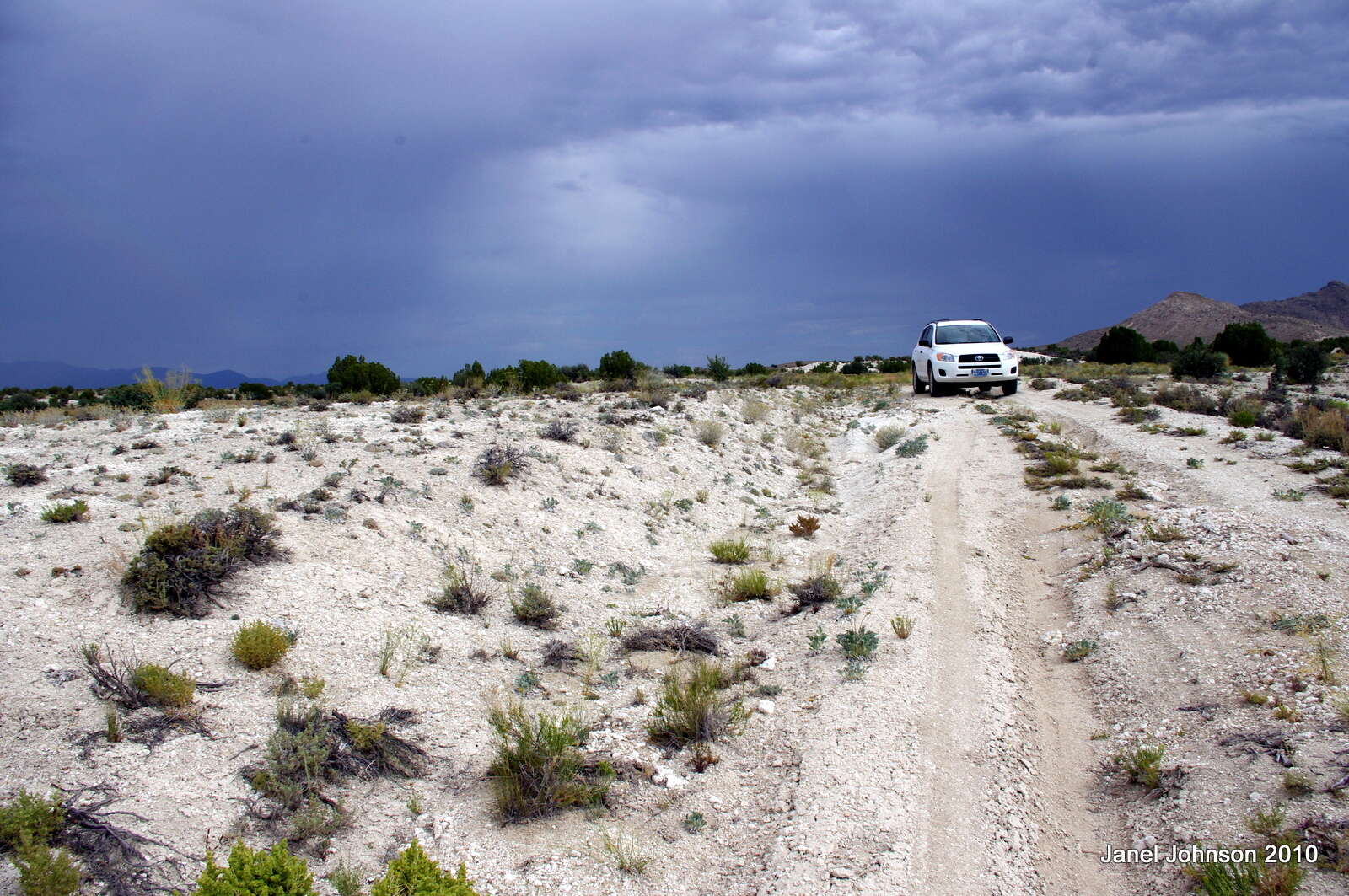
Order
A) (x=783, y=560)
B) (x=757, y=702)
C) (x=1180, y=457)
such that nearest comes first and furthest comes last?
(x=757, y=702) → (x=783, y=560) → (x=1180, y=457)

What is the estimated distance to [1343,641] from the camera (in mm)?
4809

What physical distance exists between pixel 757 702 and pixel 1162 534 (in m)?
4.99

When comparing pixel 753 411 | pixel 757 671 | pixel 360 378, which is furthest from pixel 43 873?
pixel 360 378

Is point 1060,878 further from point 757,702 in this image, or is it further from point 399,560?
point 399,560

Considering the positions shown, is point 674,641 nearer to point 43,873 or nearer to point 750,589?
point 750,589

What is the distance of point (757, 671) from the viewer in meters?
5.93

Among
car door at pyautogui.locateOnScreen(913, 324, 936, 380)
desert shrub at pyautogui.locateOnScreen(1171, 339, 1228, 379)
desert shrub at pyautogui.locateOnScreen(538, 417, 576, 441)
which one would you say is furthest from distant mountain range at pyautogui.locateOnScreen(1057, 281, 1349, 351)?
desert shrub at pyautogui.locateOnScreen(538, 417, 576, 441)

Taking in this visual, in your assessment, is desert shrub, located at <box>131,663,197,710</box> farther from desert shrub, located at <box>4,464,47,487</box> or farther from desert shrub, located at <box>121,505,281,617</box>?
desert shrub, located at <box>4,464,47,487</box>

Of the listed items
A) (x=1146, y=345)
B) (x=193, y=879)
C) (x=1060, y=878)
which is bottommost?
(x=1060, y=878)

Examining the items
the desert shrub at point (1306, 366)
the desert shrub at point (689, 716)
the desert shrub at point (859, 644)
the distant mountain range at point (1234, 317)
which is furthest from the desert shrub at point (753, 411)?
the distant mountain range at point (1234, 317)

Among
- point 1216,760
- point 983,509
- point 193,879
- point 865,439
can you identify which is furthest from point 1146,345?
point 193,879

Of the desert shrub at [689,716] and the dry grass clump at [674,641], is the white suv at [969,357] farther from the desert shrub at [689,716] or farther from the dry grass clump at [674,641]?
the desert shrub at [689,716]

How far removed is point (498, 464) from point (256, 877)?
707 cm

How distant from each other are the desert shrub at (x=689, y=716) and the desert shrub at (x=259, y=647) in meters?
2.81
